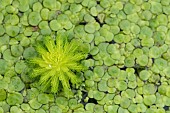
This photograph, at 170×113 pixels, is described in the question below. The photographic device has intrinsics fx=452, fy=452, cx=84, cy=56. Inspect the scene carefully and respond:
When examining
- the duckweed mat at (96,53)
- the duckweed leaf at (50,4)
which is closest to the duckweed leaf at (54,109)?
the duckweed mat at (96,53)

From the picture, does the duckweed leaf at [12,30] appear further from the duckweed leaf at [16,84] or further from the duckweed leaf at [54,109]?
the duckweed leaf at [54,109]

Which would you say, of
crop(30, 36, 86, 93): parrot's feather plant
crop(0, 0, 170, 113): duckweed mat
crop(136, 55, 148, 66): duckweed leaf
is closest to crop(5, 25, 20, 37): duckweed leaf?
crop(0, 0, 170, 113): duckweed mat

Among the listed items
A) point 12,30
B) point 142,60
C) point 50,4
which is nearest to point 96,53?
point 142,60

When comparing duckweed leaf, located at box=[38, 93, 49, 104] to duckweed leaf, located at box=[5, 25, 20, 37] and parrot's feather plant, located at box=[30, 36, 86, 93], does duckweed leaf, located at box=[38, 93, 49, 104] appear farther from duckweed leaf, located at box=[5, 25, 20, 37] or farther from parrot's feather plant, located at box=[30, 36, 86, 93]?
duckweed leaf, located at box=[5, 25, 20, 37]

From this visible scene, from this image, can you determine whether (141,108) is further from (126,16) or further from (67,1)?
(67,1)

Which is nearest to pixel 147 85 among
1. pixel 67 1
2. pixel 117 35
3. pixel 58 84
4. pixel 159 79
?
pixel 159 79

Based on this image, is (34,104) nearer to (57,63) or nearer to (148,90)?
(57,63)
